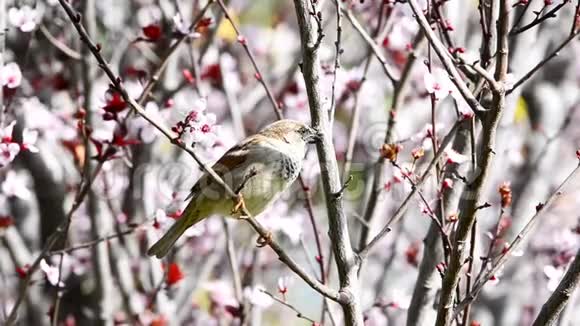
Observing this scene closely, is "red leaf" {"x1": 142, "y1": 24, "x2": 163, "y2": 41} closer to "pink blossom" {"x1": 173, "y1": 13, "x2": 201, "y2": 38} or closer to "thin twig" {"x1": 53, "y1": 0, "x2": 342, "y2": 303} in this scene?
"pink blossom" {"x1": 173, "y1": 13, "x2": 201, "y2": 38}

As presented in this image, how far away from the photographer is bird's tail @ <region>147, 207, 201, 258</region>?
3373 millimetres

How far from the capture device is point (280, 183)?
3363 millimetres

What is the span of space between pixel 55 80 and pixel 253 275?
1773 mm

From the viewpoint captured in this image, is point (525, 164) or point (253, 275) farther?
point (525, 164)

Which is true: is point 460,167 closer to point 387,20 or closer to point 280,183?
point 280,183

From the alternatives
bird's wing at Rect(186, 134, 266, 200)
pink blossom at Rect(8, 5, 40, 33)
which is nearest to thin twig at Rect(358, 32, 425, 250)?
bird's wing at Rect(186, 134, 266, 200)

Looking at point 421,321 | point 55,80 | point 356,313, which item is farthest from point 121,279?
point 356,313

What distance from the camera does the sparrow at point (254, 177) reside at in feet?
11.0

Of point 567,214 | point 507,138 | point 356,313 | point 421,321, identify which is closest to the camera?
point 356,313

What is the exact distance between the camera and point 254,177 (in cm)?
335

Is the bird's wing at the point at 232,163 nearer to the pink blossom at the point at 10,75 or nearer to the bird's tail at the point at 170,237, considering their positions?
the bird's tail at the point at 170,237

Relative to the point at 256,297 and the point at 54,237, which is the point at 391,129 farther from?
the point at 54,237

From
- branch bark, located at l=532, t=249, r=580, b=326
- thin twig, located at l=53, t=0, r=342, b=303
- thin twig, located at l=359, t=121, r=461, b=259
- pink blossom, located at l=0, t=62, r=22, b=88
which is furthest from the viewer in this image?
pink blossom, located at l=0, t=62, r=22, b=88

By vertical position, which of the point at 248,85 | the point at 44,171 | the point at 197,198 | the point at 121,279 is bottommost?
the point at 197,198
